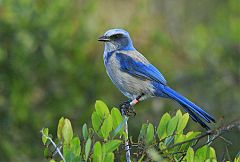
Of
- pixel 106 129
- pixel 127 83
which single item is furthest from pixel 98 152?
pixel 127 83

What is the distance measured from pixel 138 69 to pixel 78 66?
10.5ft

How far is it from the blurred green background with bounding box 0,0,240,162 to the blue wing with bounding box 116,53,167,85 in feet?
7.83

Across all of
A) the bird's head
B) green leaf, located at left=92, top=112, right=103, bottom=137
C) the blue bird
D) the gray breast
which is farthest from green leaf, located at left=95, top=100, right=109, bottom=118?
the bird's head

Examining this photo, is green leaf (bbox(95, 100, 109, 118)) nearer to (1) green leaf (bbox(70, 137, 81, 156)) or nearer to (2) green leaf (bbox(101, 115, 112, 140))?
(2) green leaf (bbox(101, 115, 112, 140))

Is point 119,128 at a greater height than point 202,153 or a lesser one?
greater

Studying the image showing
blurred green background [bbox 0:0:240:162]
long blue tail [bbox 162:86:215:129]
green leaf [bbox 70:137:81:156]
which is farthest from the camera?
blurred green background [bbox 0:0:240:162]

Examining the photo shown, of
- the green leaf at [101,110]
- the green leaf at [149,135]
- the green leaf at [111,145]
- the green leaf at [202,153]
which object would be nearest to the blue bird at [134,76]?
the green leaf at [101,110]

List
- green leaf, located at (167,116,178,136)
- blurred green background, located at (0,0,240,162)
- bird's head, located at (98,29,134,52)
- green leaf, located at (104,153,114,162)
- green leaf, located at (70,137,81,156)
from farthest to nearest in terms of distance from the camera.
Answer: blurred green background, located at (0,0,240,162), bird's head, located at (98,29,134,52), green leaf, located at (167,116,178,136), green leaf, located at (70,137,81,156), green leaf, located at (104,153,114,162)

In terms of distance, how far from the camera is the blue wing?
6000mm

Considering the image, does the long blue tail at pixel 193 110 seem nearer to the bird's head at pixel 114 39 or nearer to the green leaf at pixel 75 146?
the bird's head at pixel 114 39

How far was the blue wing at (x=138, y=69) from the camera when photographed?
19.7 ft

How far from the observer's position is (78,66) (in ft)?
30.3

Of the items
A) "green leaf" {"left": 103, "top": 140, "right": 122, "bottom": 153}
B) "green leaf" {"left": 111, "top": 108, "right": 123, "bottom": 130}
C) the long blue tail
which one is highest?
the long blue tail

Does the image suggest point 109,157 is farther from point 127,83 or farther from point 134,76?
point 134,76
